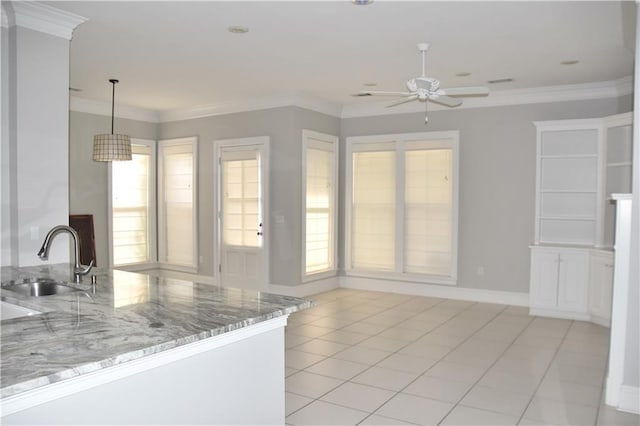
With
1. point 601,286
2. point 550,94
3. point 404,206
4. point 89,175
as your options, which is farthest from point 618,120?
point 89,175

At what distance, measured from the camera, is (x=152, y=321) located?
2.13 meters

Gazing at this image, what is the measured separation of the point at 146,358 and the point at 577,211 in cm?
576

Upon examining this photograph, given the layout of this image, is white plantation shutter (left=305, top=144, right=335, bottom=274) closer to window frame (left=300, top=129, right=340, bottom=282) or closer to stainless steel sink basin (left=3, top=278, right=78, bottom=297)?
window frame (left=300, top=129, right=340, bottom=282)

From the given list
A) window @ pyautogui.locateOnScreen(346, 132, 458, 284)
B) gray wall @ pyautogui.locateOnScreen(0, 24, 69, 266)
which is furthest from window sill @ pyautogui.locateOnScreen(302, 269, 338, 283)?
gray wall @ pyautogui.locateOnScreen(0, 24, 69, 266)

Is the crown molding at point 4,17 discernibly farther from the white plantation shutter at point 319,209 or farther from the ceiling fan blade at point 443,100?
the white plantation shutter at point 319,209

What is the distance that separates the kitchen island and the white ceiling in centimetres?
225

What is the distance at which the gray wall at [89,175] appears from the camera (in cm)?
725

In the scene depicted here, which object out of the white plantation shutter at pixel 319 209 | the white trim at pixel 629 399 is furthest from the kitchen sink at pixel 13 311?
the white plantation shutter at pixel 319 209

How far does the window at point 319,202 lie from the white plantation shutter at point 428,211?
1117mm

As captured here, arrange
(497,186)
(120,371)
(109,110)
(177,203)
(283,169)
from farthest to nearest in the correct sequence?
(177,203) → (109,110) → (283,169) → (497,186) → (120,371)

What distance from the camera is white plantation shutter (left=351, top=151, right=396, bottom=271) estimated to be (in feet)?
24.4

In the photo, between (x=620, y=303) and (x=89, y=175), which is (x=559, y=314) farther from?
(x=89, y=175)

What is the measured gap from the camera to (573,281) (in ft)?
19.2

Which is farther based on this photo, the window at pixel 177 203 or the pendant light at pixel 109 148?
the window at pixel 177 203
